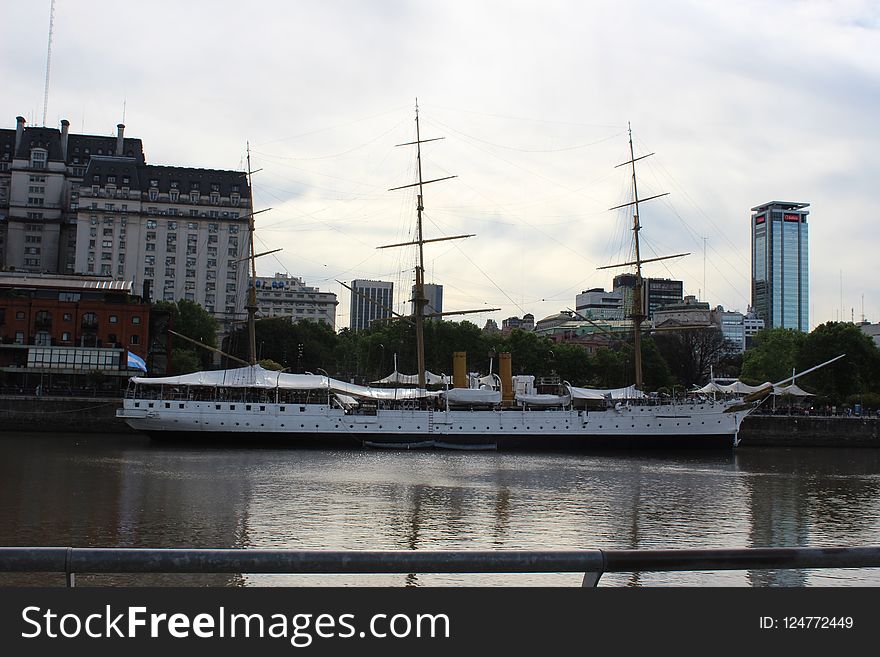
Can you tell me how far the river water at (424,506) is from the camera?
66.9 ft

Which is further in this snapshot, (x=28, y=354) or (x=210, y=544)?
(x=28, y=354)

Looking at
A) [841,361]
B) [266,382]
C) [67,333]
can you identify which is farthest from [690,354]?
[67,333]

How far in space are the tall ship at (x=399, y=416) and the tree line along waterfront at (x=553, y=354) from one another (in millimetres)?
27973

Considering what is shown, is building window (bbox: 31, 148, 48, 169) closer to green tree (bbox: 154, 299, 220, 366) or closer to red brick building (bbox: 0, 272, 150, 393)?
green tree (bbox: 154, 299, 220, 366)

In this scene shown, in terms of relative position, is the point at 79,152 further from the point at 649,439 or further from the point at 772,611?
the point at 772,611

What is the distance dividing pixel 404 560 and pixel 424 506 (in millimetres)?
25250

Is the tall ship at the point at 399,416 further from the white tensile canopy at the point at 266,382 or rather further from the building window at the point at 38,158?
the building window at the point at 38,158

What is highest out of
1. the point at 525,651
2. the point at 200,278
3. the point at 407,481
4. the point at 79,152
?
the point at 79,152

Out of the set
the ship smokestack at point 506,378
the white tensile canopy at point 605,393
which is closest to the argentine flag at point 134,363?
the ship smokestack at point 506,378

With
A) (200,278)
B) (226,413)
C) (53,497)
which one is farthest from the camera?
(200,278)

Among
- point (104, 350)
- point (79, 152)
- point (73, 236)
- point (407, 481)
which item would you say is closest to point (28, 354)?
point (104, 350)

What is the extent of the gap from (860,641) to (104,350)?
3273 inches

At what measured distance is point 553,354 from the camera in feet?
354

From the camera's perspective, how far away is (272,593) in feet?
14.4
